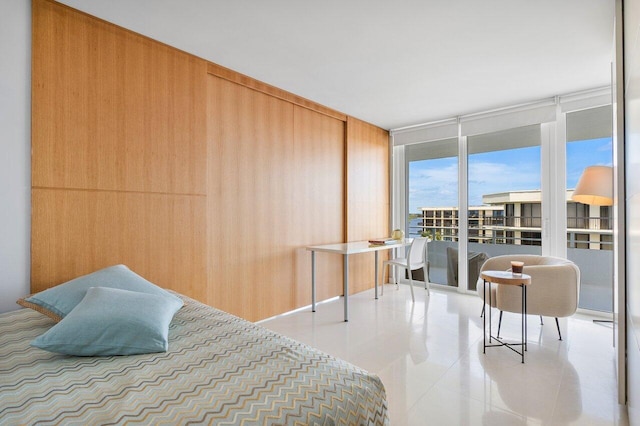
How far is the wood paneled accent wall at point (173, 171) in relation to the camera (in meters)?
2.31

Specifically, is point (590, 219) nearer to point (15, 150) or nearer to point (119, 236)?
point (119, 236)

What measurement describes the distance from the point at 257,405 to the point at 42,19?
2.77 m

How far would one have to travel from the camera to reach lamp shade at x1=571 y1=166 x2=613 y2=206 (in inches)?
132

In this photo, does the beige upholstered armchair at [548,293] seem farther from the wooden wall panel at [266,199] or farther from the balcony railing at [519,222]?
the wooden wall panel at [266,199]

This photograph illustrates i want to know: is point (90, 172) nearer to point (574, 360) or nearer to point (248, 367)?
point (248, 367)

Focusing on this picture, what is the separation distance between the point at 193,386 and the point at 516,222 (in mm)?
4621

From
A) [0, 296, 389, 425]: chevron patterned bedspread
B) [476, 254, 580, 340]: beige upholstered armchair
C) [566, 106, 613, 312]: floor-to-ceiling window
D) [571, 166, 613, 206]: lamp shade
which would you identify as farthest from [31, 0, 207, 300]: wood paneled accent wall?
[566, 106, 613, 312]: floor-to-ceiling window

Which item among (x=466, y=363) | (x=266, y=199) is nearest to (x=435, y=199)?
(x=266, y=199)

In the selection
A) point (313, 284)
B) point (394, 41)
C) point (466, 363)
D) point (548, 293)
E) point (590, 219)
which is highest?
point (394, 41)

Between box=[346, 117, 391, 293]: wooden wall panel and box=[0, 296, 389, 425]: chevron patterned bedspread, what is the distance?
354cm

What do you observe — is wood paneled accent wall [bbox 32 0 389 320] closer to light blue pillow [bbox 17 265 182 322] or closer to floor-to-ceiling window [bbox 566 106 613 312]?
light blue pillow [bbox 17 265 182 322]

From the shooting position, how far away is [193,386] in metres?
1.15

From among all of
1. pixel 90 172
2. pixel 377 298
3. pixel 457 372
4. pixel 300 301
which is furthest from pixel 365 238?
pixel 90 172

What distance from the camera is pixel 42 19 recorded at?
2248mm
